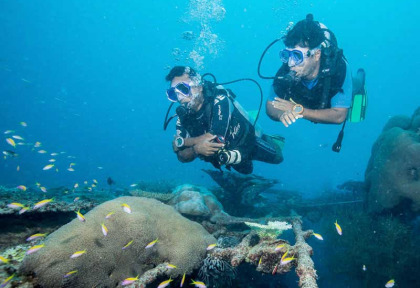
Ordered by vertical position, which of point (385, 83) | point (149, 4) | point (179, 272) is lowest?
point (179, 272)

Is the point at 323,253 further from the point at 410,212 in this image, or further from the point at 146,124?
the point at 146,124

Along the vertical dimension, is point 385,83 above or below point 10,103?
below

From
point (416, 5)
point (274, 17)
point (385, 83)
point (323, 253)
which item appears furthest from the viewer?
point (274, 17)

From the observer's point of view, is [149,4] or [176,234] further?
[149,4]

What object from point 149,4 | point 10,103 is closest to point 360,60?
point 149,4

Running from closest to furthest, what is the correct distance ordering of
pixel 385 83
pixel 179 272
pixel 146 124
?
pixel 179 272 < pixel 385 83 < pixel 146 124

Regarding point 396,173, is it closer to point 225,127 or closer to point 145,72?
point 225,127

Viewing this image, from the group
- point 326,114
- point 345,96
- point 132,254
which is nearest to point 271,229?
point 132,254

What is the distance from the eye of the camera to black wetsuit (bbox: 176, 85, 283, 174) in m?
5.68

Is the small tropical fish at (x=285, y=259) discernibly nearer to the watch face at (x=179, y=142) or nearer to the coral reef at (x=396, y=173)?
the watch face at (x=179, y=142)

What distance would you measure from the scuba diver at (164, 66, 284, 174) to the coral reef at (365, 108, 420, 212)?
16.3 feet

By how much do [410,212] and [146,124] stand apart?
138 metres

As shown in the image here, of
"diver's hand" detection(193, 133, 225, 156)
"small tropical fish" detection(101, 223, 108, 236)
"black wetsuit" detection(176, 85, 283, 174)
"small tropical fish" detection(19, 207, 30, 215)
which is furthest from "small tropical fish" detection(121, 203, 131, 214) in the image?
"black wetsuit" detection(176, 85, 283, 174)

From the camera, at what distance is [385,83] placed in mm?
96312
